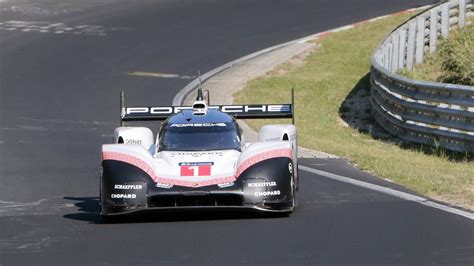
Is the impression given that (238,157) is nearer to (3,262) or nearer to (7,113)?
(3,262)

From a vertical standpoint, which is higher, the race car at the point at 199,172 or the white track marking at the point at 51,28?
the white track marking at the point at 51,28

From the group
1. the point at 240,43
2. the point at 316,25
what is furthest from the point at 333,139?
the point at 316,25

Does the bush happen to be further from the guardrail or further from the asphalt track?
the asphalt track

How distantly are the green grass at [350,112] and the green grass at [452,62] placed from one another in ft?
5.20

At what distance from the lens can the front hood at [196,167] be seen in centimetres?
1455

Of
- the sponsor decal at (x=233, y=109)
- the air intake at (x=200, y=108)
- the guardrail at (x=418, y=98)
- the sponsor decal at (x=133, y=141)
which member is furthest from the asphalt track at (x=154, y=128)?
the guardrail at (x=418, y=98)

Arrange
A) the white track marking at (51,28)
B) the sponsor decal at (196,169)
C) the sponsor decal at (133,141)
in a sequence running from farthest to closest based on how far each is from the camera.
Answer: the white track marking at (51,28), the sponsor decal at (133,141), the sponsor decal at (196,169)

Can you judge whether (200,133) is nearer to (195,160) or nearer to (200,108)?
(200,108)

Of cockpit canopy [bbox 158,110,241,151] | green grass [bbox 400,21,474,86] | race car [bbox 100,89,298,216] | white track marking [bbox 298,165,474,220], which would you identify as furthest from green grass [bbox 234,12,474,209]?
cockpit canopy [bbox 158,110,241,151]

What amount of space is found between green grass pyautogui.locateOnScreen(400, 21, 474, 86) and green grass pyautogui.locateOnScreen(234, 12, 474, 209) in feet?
5.20

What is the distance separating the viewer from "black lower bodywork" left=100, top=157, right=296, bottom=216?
46.9ft

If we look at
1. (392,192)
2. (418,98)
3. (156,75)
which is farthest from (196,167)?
(156,75)

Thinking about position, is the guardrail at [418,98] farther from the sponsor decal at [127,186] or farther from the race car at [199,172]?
the sponsor decal at [127,186]

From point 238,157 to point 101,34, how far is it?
78.7 feet
